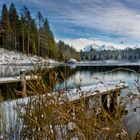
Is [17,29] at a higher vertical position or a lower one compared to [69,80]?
higher

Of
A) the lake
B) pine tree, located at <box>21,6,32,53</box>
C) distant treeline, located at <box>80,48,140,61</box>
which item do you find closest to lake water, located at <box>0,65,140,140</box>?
the lake

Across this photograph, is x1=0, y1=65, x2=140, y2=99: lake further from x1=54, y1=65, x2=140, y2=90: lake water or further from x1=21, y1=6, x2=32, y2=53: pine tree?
x1=21, y1=6, x2=32, y2=53: pine tree

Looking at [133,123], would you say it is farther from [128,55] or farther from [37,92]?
[128,55]

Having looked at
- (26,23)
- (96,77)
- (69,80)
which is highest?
(26,23)

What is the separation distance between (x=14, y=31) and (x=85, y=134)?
2125 inches

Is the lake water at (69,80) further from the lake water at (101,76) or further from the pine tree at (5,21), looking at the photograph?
the pine tree at (5,21)

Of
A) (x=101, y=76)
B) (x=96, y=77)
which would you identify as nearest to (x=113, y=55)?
(x=101, y=76)

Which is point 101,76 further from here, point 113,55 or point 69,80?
point 113,55

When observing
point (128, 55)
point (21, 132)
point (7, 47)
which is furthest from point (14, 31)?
point (128, 55)

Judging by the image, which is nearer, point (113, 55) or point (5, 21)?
point (5, 21)

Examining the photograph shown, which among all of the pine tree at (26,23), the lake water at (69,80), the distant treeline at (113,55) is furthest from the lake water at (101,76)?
the distant treeline at (113,55)

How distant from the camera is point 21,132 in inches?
96.7

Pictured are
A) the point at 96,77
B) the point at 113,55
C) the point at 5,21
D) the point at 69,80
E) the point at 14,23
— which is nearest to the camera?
the point at 96,77

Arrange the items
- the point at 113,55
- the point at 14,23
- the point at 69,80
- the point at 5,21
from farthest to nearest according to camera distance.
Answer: the point at 113,55 < the point at 14,23 < the point at 5,21 < the point at 69,80
